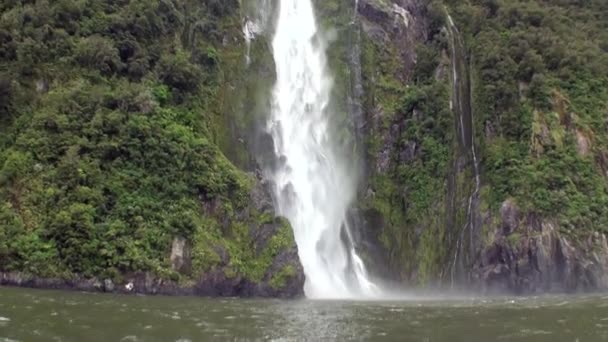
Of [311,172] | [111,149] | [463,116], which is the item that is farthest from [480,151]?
[111,149]

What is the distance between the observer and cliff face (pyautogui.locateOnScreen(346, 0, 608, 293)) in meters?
38.3

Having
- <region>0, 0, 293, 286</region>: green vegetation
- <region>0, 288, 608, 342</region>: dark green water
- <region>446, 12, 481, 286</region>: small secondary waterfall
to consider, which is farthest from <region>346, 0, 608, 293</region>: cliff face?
<region>0, 288, 608, 342</region>: dark green water

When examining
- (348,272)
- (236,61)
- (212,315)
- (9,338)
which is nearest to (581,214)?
(348,272)

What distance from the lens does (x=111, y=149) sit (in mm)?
32625

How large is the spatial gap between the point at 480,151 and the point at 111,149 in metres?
23.1

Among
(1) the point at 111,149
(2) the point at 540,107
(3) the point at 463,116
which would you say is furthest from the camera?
(3) the point at 463,116

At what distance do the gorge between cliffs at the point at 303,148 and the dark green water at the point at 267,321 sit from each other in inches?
202

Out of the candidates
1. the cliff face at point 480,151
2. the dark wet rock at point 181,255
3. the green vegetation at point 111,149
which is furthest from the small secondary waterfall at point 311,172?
the dark wet rock at point 181,255

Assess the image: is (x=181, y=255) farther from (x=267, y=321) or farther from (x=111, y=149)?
(x=267, y=321)

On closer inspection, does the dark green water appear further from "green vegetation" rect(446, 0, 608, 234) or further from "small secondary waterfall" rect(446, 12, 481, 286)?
"green vegetation" rect(446, 0, 608, 234)

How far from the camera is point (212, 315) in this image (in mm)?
22344

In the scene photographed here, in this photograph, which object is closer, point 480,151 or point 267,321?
point 267,321

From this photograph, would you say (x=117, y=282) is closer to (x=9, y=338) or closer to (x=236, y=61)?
(x=9, y=338)

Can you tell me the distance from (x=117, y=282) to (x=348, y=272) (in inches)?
582
